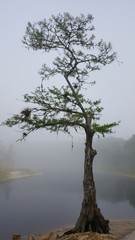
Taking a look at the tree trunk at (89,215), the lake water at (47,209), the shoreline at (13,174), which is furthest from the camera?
the shoreline at (13,174)

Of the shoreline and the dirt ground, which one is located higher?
the shoreline

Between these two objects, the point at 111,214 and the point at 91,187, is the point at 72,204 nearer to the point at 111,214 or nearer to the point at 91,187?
Answer: the point at 111,214

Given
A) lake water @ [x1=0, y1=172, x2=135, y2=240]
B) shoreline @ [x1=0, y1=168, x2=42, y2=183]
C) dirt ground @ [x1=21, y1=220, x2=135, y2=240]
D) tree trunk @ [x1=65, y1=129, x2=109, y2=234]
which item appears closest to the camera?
dirt ground @ [x1=21, y1=220, x2=135, y2=240]

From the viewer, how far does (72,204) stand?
165ft

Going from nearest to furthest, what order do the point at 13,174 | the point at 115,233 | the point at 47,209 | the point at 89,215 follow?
the point at 89,215 → the point at 115,233 → the point at 47,209 → the point at 13,174

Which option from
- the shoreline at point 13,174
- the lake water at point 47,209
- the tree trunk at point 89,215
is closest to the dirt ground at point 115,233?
the tree trunk at point 89,215

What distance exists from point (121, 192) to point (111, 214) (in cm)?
2655

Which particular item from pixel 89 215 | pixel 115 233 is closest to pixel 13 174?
pixel 115 233

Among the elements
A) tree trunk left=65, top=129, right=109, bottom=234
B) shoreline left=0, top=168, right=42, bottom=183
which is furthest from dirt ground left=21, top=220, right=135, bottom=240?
shoreline left=0, top=168, right=42, bottom=183

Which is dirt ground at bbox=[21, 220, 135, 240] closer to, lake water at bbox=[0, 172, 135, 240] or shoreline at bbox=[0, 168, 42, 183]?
lake water at bbox=[0, 172, 135, 240]

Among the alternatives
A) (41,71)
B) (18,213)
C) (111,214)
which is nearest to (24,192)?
(18,213)

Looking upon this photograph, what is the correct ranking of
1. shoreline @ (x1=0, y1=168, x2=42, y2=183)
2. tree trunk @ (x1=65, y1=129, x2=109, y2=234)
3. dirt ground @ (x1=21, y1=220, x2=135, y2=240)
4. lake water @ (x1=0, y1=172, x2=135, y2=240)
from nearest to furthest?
dirt ground @ (x1=21, y1=220, x2=135, y2=240) → tree trunk @ (x1=65, y1=129, x2=109, y2=234) → lake water @ (x1=0, y1=172, x2=135, y2=240) → shoreline @ (x1=0, y1=168, x2=42, y2=183)

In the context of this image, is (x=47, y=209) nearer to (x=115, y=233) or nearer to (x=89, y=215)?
(x=115, y=233)

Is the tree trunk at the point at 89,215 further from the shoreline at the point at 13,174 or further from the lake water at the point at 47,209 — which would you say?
the shoreline at the point at 13,174
